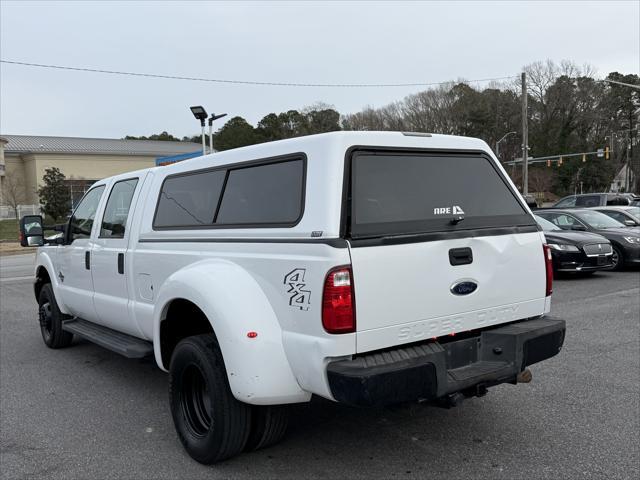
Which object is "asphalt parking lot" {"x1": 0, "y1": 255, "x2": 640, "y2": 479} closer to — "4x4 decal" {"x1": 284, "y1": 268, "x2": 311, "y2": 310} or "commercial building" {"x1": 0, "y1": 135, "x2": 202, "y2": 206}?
"4x4 decal" {"x1": 284, "y1": 268, "x2": 311, "y2": 310}

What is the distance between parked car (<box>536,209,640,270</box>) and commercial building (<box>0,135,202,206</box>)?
45427mm

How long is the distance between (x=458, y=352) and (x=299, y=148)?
1521 millimetres

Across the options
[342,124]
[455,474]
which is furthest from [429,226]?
[342,124]

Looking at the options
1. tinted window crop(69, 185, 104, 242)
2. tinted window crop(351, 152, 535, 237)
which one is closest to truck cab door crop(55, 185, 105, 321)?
tinted window crop(69, 185, 104, 242)

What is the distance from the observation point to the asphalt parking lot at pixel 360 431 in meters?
3.48

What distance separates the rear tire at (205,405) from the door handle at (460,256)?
4.92 ft

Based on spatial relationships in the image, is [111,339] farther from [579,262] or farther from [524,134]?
[524,134]

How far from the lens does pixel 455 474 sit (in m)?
3.34

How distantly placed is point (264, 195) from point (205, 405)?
1431mm

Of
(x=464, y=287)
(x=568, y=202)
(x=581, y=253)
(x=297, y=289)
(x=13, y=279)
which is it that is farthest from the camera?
(x=568, y=202)

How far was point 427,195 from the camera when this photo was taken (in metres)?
3.51

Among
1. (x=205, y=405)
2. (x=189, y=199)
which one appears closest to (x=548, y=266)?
(x=205, y=405)

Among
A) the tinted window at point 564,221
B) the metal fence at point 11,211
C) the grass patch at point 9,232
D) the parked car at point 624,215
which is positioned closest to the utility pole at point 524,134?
the parked car at point 624,215

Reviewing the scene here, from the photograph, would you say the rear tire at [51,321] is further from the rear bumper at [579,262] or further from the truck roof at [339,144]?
the rear bumper at [579,262]
